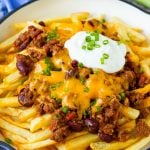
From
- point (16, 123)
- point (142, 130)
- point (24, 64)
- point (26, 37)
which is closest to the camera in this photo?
point (142, 130)

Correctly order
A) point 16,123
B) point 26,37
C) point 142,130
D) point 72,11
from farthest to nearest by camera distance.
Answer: point 72,11
point 26,37
point 16,123
point 142,130

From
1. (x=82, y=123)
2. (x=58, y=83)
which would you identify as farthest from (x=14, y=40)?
(x=82, y=123)

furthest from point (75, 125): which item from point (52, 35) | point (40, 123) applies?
point (52, 35)

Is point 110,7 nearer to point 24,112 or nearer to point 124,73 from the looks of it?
point 124,73

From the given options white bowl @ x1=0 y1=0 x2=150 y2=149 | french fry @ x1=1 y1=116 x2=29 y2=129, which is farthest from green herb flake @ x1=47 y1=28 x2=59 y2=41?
french fry @ x1=1 y1=116 x2=29 y2=129

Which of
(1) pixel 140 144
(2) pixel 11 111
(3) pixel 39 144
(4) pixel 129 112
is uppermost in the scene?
(2) pixel 11 111

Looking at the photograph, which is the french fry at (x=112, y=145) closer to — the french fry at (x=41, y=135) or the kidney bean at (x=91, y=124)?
the kidney bean at (x=91, y=124)

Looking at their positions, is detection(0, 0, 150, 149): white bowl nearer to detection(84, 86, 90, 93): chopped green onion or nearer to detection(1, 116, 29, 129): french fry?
detection(1, 116, 29, 129): french fry

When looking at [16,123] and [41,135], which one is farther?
[16,123]

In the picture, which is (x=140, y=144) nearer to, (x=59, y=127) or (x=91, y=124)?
(x=91, y=124)
